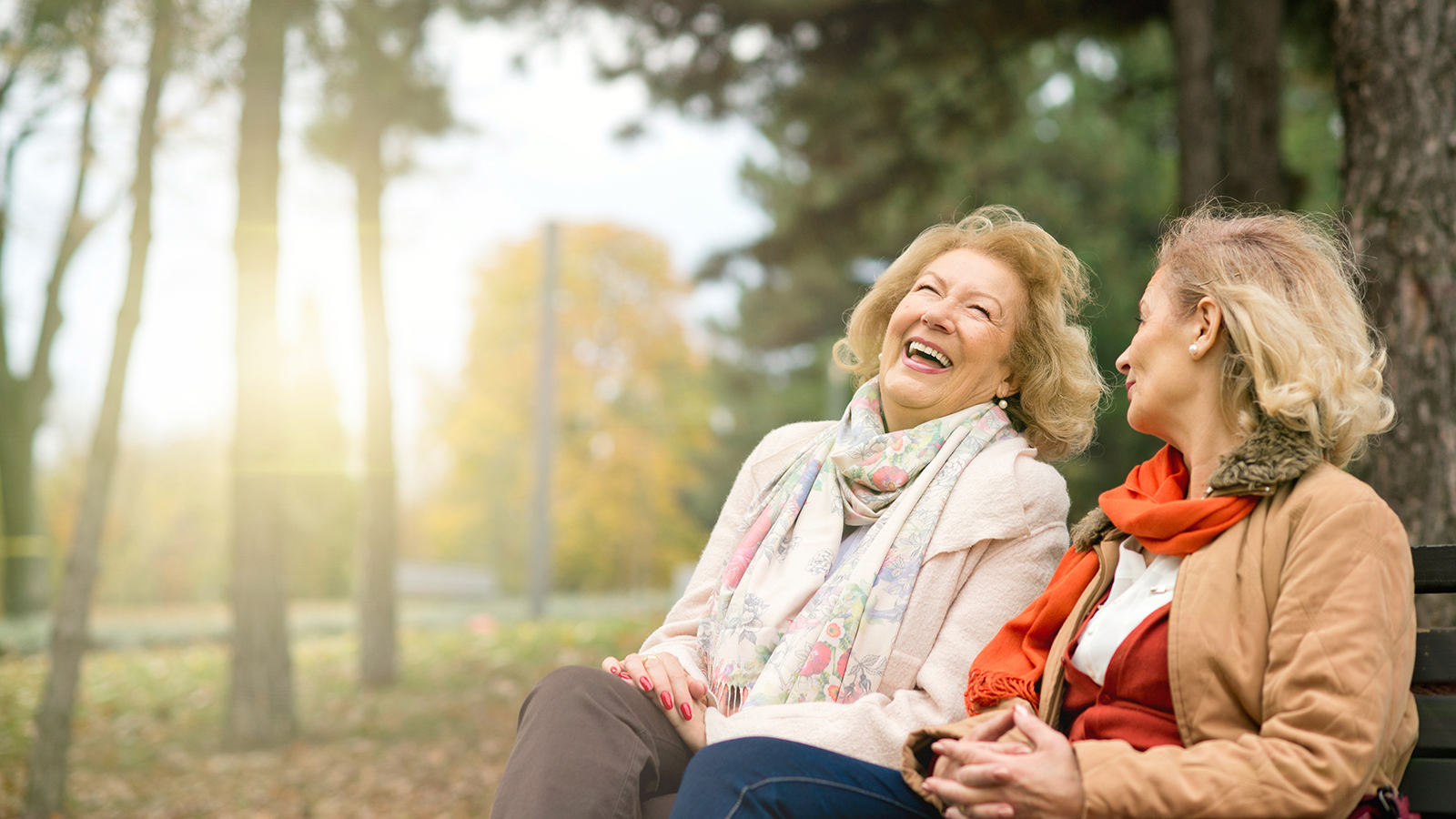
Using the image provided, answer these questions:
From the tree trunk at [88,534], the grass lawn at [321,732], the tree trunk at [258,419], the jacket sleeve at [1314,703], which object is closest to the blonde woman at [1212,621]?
the jacket sleeve at [1314,703]

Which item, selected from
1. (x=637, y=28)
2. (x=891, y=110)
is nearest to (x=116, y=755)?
(x=637, y=28)

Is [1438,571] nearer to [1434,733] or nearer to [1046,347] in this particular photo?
[1434,733]

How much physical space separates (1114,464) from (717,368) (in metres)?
13.3

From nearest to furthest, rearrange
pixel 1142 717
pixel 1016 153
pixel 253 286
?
1. pixel 1142 717
2. pixel 253 286
3. pixel 1016 153

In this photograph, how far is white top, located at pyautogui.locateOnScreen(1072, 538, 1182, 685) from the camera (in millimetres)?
1745

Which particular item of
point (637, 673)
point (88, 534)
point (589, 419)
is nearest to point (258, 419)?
point (88, 534)

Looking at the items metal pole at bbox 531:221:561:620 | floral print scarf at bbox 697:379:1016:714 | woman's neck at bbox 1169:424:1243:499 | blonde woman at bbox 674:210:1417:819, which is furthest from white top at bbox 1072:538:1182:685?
metal pole at bbox 531:221:561:620

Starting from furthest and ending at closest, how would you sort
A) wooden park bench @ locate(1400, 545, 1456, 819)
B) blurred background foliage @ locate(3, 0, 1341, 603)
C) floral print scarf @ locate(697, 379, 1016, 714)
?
blurred background foliage @ locate(3, 0, 1341, 603) → floral print scarf @ locate(697, 379, 1016, 714) → wooden park bench @ locate(1400, 545, 1456, 819)

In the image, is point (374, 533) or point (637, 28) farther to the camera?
point (374, 533)

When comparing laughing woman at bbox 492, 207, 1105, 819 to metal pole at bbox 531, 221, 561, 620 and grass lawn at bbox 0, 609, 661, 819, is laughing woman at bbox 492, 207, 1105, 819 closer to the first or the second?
grass lawn at bbox 0, 609, 661, 819

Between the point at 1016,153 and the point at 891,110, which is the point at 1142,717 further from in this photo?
the point at 1016,153

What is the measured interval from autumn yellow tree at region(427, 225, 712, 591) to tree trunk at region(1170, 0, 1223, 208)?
57.0 ft

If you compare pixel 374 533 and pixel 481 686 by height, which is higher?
pixel 374 533

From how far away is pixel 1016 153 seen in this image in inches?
453
